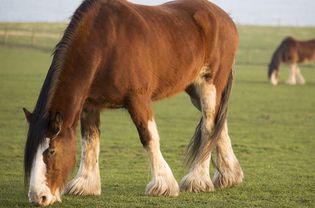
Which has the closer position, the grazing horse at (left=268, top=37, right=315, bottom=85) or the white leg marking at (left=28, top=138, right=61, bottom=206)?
the white leg marking at (left=28, top=138, right=61, bottom=206)

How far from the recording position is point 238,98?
27.5 m

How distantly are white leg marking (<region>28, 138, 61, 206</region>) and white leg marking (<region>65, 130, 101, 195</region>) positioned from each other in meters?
1.32

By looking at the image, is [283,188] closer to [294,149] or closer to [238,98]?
[294,149]

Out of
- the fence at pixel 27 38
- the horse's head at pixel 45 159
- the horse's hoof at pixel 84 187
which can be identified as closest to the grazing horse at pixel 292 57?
the fence at pixel 27 38

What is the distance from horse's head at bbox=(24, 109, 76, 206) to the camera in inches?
286

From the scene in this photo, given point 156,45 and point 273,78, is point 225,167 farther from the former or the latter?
point 273,78

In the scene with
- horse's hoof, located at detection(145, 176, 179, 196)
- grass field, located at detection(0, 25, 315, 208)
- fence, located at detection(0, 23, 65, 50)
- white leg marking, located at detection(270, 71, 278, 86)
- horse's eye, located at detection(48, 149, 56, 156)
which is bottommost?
fence, located at detection(0, 23, 65, 50)

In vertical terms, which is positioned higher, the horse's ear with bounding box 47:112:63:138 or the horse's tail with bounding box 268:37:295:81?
the horse's ear with bounding box 47:112:63:138

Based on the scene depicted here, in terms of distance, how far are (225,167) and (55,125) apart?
3.14m

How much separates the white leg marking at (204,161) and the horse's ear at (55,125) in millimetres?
2487

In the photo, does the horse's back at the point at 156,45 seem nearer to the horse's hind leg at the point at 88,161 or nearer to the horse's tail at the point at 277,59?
the horse's hind leg at the point at 88,161

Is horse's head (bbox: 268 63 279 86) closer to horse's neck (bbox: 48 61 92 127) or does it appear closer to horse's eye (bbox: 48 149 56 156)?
horse's neck (bbox: 48 61 92 127)

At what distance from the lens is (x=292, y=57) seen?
3644 centimetres

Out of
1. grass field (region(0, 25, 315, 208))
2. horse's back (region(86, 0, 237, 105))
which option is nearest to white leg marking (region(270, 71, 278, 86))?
grass field (region(0, 25, 315, 208))
